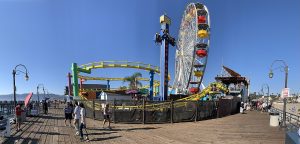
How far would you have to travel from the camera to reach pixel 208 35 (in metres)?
54.2

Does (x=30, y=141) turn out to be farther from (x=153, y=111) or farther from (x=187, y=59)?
(x=187, y=59)

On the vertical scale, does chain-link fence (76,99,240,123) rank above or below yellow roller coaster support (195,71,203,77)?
below

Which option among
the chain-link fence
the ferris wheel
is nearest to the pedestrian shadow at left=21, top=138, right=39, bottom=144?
the chain-link fence

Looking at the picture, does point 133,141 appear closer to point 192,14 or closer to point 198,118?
point 198,118

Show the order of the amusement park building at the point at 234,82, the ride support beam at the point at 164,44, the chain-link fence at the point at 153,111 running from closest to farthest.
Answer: the chain-link fence at the point at 153,111 < the ride support beam at the point at 164,44 < the amusement park building at the point at 234,82

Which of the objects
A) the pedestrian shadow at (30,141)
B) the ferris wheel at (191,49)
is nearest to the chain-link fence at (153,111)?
the pedestrian shadow at (30,141)

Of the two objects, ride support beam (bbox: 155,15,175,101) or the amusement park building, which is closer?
ride support beam (bbox: 155,15,175,101)

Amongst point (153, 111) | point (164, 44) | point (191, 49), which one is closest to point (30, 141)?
point (153, 111)

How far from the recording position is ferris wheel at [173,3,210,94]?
53812mm

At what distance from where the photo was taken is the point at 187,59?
2308 inches

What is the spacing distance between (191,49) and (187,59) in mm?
2842

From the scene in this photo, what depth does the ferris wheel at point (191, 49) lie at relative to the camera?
5381 centimetres

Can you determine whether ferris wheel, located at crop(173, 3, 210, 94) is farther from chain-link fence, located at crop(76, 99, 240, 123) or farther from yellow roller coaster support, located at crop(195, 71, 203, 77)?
chain-link fence, located at crop(76, 99, 240, 123)

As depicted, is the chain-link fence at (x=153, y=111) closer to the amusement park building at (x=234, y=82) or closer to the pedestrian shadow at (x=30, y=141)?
the pedestrian shadow at (x=30, y=141)
